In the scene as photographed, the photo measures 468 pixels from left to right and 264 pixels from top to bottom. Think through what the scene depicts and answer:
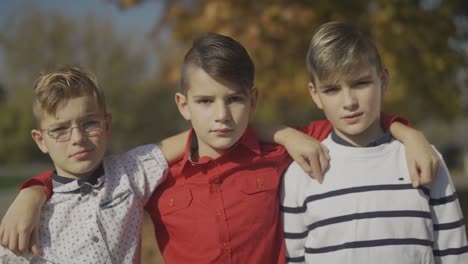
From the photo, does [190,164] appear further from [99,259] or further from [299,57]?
[299,57]

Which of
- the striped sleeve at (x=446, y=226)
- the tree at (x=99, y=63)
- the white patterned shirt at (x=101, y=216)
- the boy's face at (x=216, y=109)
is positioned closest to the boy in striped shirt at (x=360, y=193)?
the striped sleeve at (x=446, y=226)

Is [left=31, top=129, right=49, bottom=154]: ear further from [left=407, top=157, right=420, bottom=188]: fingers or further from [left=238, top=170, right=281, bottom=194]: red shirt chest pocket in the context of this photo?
[left=407, top=157, right=420, bottom=188]: fingers

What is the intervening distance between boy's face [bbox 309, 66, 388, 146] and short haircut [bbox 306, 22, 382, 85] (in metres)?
0.04

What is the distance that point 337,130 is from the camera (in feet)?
8.92

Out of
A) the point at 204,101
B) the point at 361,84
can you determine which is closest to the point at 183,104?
the point at 204,101

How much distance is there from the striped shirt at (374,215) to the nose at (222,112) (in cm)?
50

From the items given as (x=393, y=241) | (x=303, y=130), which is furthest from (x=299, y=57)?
(x=393, y=241)

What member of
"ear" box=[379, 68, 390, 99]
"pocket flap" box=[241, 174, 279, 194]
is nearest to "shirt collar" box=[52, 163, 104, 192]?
"pocket flap" box=[241, 174, 279, 194]

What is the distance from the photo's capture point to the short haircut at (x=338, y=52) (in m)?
2.59

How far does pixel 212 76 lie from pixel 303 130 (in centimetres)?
64

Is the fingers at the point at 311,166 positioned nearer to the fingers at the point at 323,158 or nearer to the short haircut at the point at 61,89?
the fingers at the point at 323,158

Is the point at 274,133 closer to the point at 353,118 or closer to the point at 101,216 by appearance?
the point at 353,118

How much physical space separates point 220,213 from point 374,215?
2.40 feet

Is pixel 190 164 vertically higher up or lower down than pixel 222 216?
higher up
